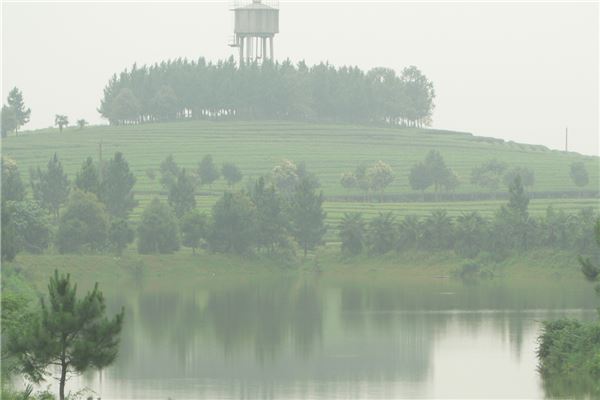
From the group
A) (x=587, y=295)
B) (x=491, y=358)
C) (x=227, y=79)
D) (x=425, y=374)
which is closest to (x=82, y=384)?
(x=425, y=374)

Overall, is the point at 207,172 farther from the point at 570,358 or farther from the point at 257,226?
the point at 570,358

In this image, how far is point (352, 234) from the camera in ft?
355

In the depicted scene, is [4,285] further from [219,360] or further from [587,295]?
[587,295]

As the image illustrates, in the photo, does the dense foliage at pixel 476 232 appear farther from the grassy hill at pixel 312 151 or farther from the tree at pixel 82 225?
the grassy hill at pixel 312 151

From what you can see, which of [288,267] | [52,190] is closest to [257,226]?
[288,267]

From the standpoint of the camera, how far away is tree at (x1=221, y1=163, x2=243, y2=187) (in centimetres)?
13912

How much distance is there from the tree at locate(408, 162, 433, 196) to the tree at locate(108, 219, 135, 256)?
42.1m

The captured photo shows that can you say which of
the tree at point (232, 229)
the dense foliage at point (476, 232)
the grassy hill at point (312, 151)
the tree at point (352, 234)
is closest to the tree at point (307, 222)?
the dense foliage at point (476, 232)

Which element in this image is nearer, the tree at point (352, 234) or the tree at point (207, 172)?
the tree at point (352, 234)

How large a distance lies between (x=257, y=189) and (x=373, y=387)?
195ft

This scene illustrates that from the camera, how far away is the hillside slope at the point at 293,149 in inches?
5881

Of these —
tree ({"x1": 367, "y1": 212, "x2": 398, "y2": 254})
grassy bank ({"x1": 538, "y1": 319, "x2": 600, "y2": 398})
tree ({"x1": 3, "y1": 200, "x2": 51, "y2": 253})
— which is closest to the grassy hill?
tree ({"x1": 367, "y1": 212, "x2": 398, "y2": 254})

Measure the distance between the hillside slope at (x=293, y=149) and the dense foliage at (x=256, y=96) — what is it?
5.32 meters

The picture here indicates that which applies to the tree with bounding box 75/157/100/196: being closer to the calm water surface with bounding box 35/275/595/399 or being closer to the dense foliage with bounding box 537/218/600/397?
the calm water surface with bounding box 35/275/595/399
